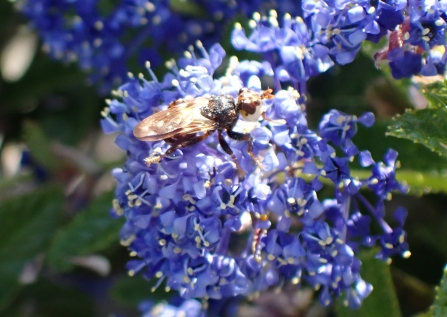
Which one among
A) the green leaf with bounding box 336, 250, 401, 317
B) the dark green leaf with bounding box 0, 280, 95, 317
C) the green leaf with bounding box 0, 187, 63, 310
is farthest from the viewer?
the dark green leaf with bounding box 0, 280, 95, 317

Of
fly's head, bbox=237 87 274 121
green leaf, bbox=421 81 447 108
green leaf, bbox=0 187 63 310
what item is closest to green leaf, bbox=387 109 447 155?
green leaf, bbox=421 81 447 108

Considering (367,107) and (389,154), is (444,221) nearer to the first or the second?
(367,107)

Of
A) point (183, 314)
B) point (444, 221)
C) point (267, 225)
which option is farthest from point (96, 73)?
point (444, 221)

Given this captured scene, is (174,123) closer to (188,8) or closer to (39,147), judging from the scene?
(188,8)

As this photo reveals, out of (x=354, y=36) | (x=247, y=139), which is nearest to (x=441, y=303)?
(x=247, y=139)

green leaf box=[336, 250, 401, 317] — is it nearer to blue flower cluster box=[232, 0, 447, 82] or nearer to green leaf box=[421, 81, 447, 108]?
green leaf box=[421, 81, 447, 108]

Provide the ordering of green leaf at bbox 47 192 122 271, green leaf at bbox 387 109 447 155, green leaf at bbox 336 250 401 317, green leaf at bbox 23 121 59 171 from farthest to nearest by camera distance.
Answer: green leaf at bbox 23 121 59 171
green leaf at bbox 47 192 122 271
green leaf at bbox 336 250 401 317
green leaf at bbox 387 109 447 155

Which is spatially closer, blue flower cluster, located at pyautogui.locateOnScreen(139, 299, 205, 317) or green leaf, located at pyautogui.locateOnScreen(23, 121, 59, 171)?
blue flower cluster, located at pyautogui.locateOnScreen(139, 299, 205, 317)
